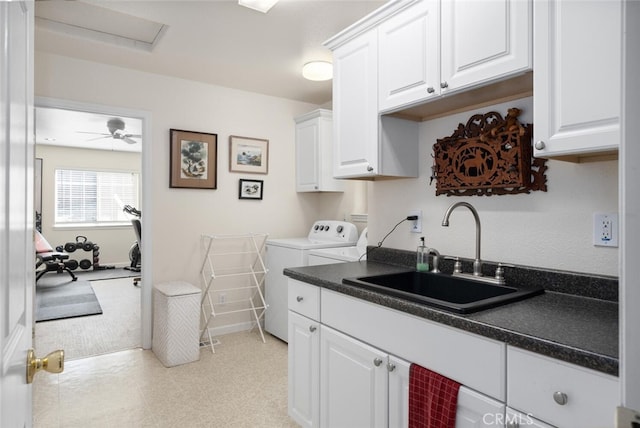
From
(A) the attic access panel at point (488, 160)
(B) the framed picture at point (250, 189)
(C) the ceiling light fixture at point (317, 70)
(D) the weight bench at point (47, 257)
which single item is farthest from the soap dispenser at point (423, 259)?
(D) the weight bench at point (47, 257)

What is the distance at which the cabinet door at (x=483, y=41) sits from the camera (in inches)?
54.4

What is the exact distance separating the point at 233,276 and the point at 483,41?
3.09m

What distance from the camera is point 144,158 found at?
3344mm

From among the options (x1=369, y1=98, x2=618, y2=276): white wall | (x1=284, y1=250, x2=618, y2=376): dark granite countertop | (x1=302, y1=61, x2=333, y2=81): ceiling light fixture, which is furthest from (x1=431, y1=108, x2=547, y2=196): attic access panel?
(x1=302, y1=61, x2=333, y2=81): ceiling light fixture

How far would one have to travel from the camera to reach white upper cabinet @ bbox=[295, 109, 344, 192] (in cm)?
375

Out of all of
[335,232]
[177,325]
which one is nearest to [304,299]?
[177,325]

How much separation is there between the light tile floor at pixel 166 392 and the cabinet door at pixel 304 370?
301 millimetres

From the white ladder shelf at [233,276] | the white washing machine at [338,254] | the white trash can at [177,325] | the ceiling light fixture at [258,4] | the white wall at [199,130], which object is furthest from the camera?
the white ladder shelf at [233,276]

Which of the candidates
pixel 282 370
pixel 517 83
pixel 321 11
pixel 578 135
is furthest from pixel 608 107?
pixel 282 370

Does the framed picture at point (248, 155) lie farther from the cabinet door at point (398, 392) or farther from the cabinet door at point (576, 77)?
the cabinet door at point (576, 77)

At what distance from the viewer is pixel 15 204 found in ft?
2.32

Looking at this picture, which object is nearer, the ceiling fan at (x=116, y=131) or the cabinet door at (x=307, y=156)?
the cabinet door at (x=307, y=156)

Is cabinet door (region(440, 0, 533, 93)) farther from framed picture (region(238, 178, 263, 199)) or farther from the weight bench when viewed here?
the weight bench

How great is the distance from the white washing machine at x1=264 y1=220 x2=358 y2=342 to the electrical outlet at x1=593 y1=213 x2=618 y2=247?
2133mm
